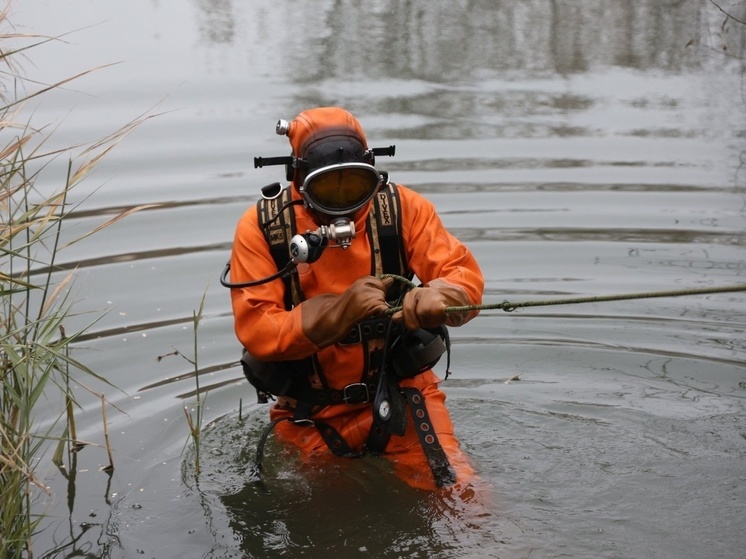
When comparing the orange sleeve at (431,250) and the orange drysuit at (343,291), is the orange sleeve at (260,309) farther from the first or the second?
the orange sleeve at (431,250)

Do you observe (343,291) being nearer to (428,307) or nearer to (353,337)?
(353,337)

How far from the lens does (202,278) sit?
23.1 ft

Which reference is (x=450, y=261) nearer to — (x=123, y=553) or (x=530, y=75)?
(x=123, y=553)

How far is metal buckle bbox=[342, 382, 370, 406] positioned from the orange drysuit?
4cm

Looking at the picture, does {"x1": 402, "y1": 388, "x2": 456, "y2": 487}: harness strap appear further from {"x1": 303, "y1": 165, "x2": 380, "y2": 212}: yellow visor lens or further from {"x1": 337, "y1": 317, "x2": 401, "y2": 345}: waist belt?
{"x1": 303, "y1": 165, "x2": 380, "y2": 212}: yellow visor lens

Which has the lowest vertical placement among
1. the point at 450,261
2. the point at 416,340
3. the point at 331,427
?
the point at 331,427

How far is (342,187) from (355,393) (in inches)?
34.9

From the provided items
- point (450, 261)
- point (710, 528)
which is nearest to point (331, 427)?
point (450, 261)

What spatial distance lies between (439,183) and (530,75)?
294 centimetres

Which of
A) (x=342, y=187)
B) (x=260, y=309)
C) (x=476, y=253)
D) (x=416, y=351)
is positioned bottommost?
(x=476, y=253)

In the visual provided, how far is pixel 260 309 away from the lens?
4.36m

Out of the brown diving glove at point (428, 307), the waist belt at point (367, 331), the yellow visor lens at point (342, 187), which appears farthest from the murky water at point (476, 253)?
the yellow visor lens at point (342, 187)

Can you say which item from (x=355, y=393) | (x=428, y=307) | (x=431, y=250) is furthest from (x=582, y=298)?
(x=355, y=393)

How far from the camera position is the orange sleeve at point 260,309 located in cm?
427
